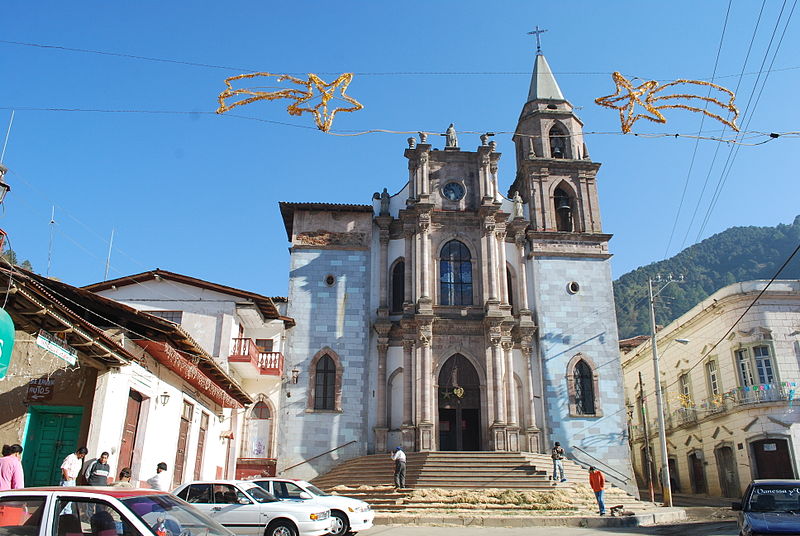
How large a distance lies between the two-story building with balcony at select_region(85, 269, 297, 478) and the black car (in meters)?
18.0

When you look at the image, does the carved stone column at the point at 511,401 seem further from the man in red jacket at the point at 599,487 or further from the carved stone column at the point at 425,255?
the man in red jacket at the point at 599,487

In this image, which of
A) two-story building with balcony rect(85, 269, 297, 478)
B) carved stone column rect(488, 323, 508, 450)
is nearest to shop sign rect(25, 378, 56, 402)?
two-story building with balcony rect(85, 269, 297, 478)

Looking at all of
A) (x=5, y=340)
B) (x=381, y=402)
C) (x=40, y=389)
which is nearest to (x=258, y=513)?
(x=5, y=340)

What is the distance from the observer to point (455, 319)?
29.5 m

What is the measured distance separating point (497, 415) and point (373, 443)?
525cm

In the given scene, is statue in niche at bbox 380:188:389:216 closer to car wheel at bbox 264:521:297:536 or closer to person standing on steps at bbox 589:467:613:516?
person standing on steps at bbox 589:467:613:516

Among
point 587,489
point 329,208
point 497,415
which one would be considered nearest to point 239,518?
→ point 587,489

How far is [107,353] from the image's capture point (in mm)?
13883

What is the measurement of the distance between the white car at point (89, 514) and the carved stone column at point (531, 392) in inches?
914

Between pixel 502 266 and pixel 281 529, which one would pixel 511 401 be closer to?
pixel 502 266

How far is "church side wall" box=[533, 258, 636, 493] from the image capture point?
1118 inches

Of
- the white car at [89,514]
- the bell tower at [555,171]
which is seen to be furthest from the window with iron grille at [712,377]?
the white car at [89,514]

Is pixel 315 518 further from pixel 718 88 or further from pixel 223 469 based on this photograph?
pixel 223 469

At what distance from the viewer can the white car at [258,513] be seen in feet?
40.2
